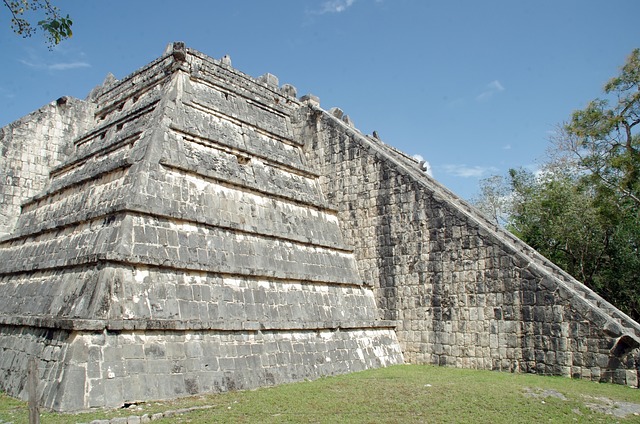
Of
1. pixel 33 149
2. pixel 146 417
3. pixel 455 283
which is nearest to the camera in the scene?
pixel 146 417

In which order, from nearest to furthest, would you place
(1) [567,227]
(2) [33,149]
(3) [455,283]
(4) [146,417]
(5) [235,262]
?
1. (4) [146,417]
2. (5) [235,262]
3. (3) [455,283]
4. (2) [33,149]
5. (1) [567,227]

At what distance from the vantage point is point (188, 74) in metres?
14.0

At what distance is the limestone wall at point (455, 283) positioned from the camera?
10414mm

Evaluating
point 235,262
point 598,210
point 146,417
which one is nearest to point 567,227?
point 598,210

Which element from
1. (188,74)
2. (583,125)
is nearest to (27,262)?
(188,74)

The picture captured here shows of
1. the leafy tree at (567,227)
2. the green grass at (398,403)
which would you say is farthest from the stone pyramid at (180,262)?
the leafy tree at (567,227)

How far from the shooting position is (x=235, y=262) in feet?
36.0

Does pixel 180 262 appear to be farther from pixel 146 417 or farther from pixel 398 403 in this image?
pixel 398 403

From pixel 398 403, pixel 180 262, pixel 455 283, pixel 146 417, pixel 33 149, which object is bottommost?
pixel 398 403

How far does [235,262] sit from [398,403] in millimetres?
4702

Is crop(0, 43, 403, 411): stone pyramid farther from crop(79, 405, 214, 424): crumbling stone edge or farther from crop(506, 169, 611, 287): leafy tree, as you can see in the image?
crop(506, 169, 611, 287): leafy tree

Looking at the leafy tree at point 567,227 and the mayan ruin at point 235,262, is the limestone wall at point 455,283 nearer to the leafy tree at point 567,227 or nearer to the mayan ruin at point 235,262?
the mayan ruin at point 235,262

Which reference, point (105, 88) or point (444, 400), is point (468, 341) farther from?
point (105, 88)

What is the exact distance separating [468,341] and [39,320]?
9.35 meters
